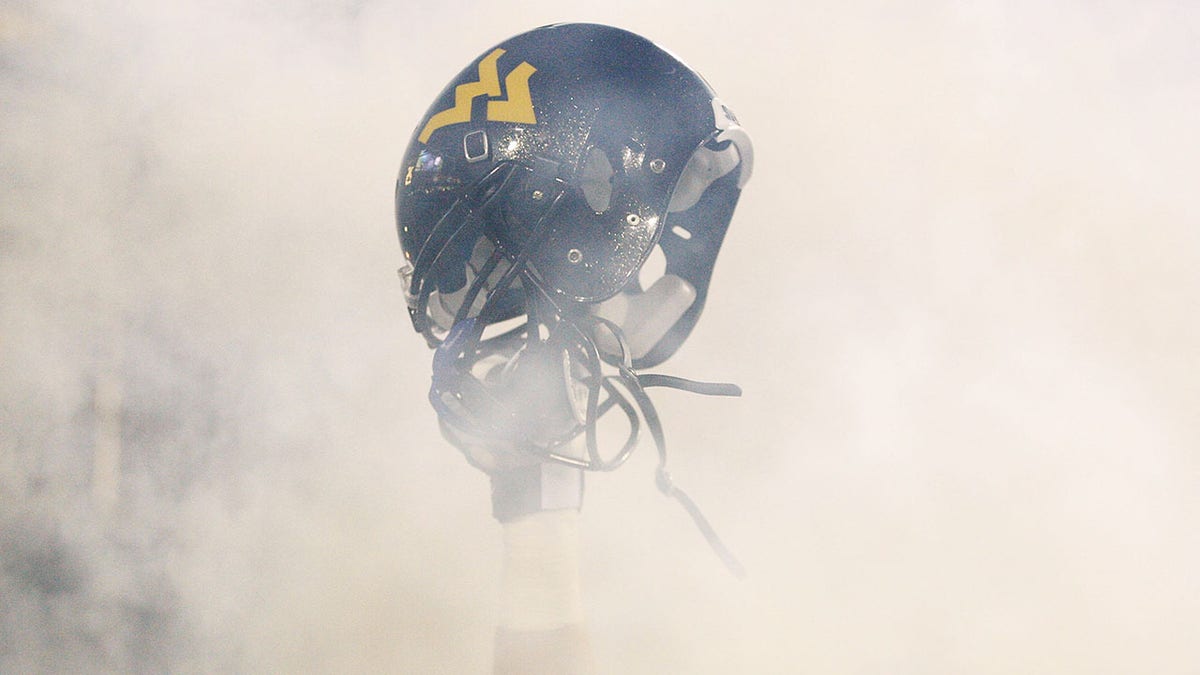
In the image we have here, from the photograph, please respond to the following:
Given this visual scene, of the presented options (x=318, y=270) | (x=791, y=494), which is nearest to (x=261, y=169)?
(x=318, y=270)

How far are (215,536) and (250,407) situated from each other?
0.22m

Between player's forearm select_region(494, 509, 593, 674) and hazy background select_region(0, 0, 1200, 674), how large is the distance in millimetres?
523

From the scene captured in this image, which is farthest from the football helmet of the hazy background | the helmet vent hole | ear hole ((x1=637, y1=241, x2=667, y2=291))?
the hazy background

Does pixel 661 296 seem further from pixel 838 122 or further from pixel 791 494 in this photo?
pixel 838 122

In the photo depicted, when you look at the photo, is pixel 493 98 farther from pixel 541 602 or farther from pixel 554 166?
pixel 541 602

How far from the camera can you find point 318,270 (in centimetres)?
171

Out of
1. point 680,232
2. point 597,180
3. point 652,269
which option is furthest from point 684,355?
point 597,180

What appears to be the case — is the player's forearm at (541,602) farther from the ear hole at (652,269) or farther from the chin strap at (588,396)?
the ear hole at (652,269)

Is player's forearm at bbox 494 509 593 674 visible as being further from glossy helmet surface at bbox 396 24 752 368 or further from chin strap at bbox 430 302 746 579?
A: glossy helmet surface at bbox 396 24 752 368

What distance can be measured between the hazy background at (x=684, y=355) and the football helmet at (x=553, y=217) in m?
0.58

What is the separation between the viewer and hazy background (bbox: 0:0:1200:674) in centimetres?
152

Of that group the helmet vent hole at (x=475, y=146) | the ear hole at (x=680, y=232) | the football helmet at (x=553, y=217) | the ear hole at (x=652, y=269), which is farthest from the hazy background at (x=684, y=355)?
the helmet vent hole at (x=475, y=146)

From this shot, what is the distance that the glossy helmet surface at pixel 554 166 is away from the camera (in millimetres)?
983

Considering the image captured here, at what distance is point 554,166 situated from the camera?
990 mm
